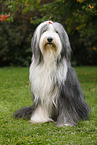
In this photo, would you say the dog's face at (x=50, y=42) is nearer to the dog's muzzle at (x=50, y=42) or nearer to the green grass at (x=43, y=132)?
the dog's muzzle at (x=50, y=42)

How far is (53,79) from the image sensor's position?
4270 millimetres

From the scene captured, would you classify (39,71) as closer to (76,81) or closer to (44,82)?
(44,82)

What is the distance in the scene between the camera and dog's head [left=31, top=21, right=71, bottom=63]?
4008mm

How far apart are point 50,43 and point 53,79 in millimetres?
611

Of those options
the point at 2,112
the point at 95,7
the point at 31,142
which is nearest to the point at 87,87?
the point at 95,7

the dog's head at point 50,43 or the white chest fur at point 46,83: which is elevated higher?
the dog's head at point 50,43

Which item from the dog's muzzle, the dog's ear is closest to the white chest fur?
the dog's ear

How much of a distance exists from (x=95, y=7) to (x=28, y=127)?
13.3ft

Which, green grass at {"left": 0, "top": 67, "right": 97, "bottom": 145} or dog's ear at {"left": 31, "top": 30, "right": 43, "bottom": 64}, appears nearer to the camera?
green grass at {"left": 0, "top": 67, "right": 97, "bottom": 145}

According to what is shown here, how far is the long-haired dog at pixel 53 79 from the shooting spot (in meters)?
4.12

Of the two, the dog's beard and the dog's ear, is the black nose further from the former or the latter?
the dog's ear

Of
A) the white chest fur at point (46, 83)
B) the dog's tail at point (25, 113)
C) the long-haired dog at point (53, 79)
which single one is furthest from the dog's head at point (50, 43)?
the dog's tail at point (25, 113)

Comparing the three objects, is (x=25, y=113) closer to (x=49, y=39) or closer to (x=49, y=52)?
(x=49, y=52)

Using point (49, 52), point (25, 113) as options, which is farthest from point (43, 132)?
point (49, 52)
